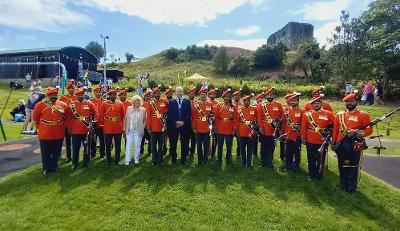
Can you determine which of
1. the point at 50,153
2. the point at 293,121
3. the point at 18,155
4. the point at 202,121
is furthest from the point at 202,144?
the point at 18,155

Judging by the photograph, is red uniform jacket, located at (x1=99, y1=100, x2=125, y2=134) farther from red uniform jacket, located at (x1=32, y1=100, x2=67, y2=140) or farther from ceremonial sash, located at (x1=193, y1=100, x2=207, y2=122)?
ceremonial sash, located at (x1=193, y1=100, x2=207, y2=122)

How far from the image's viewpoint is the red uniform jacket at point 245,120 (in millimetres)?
9641

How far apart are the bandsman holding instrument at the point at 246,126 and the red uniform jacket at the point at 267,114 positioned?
0.53 ft

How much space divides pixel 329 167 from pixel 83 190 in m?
6.74

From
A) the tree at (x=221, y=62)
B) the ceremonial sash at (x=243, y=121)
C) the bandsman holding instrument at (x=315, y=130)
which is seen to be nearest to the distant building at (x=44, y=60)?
the tree at (x=221, y=62)

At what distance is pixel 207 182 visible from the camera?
8.70 m

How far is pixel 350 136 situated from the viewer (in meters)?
7.89

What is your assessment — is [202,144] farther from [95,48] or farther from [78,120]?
[95,48]

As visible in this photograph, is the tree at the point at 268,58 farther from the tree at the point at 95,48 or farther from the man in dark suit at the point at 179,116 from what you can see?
the man in dark suit at the point at 179,116

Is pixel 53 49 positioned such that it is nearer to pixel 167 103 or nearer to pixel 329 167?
pixel 167 103

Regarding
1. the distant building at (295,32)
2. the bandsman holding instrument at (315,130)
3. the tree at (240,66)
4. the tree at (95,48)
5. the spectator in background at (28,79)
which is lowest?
the bandsman holding instrument at (315,130)

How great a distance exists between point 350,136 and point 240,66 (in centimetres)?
4998

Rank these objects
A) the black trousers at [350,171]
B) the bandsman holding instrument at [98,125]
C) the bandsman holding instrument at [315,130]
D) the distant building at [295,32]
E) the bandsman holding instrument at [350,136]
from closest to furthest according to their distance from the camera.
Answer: the bandsman holding instrument at [350,136], the black trousers at [350,171], the bandsman holding instrument at [315,130], the bandsman holding instrument at [98,125], the distant building at [295,32]

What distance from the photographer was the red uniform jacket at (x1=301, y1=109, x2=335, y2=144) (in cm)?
862
